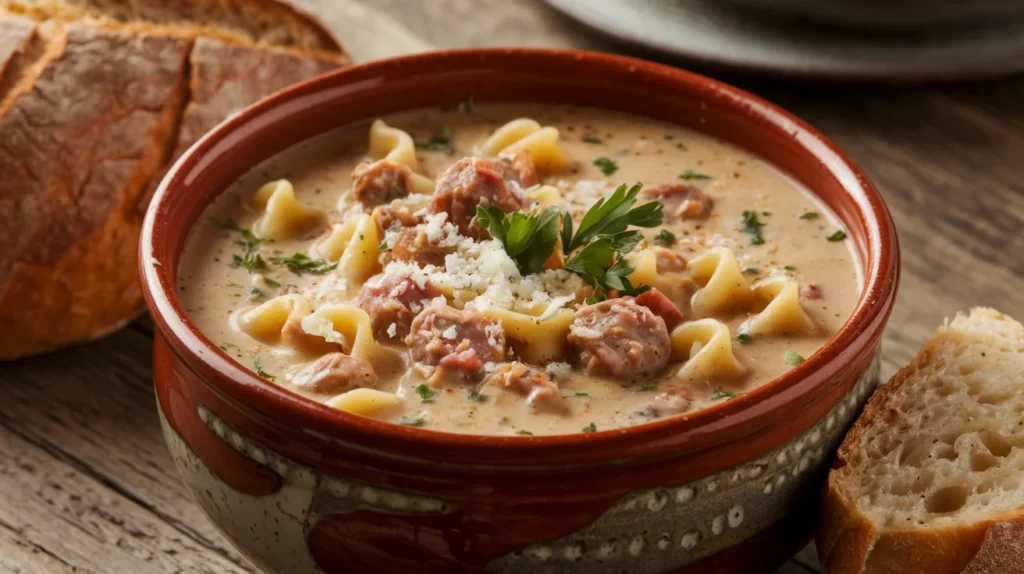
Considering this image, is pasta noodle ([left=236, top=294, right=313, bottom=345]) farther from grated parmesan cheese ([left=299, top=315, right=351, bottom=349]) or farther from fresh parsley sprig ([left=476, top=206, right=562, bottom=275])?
fresh parsley sprig ([left=476, top=206, right=562, bottom=275])

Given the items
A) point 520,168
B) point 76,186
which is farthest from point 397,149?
point 76,186

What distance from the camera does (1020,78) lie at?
616 centimetres

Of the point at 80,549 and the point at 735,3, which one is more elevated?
the point at 735,3

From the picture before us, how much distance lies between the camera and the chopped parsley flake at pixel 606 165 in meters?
4.27

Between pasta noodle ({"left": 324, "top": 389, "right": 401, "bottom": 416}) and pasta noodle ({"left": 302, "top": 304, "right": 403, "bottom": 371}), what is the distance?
0.17m

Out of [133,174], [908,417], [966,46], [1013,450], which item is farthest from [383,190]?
[966,46]

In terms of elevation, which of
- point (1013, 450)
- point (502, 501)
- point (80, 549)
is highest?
point (502, 501)

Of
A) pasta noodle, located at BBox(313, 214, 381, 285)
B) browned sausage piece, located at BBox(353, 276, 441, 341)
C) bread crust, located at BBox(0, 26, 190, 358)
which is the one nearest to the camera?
browned sausage piece, located at BBox(353, 276, 441, 341)

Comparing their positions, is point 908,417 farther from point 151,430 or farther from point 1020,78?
point 1020,78

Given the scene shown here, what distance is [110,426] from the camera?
4.29m

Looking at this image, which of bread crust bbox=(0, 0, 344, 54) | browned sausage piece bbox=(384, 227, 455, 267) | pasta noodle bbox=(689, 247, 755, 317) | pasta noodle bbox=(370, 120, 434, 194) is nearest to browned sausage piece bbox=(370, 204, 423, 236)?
browned sausage piece bbox=(384, 227, 455, 267)

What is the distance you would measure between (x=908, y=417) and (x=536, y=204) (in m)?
1.23

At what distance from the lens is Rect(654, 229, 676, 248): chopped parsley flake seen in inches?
154

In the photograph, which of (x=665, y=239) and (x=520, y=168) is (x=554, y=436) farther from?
(x=520, y=168)
